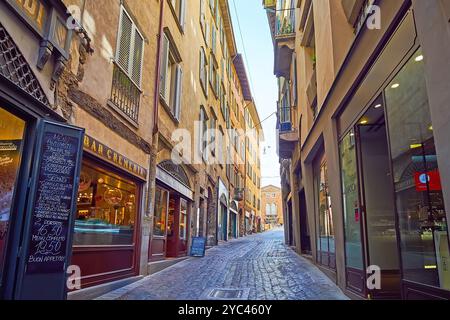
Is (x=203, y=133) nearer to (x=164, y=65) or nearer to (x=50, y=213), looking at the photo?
(x=164, y=65)

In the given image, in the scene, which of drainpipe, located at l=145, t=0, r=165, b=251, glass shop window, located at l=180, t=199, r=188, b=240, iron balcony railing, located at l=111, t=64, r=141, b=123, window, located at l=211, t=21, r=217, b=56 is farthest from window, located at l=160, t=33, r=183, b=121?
window, located at l=211, t=21, r=217, b=56

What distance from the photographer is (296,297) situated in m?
5.95

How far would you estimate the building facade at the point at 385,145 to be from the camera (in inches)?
141

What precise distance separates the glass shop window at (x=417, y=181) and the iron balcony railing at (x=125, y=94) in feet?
15.9

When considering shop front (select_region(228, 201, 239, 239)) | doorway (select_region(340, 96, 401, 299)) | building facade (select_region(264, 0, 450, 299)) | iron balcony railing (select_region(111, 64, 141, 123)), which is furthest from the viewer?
shop front (select_region(228, 201, 239, 239))

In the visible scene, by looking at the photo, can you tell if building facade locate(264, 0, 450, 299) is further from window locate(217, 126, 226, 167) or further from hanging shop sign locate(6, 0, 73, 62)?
window locate(217, 126, 226, 167)

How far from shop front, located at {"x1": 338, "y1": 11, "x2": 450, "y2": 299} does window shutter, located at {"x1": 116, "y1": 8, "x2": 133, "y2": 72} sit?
4.56m

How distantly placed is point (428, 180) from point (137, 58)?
6.59 meters

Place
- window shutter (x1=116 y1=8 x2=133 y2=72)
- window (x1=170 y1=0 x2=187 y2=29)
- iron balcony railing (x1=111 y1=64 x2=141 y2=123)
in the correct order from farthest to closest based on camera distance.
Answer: window (x1=170 y1=0 x2=187 y2=29)
window shutter (x1=116 y1=8 x2=133 y2=72)
iron balcony railing (x1=111 y1=64 x2=141 y2=123)

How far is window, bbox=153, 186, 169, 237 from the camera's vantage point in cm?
955
